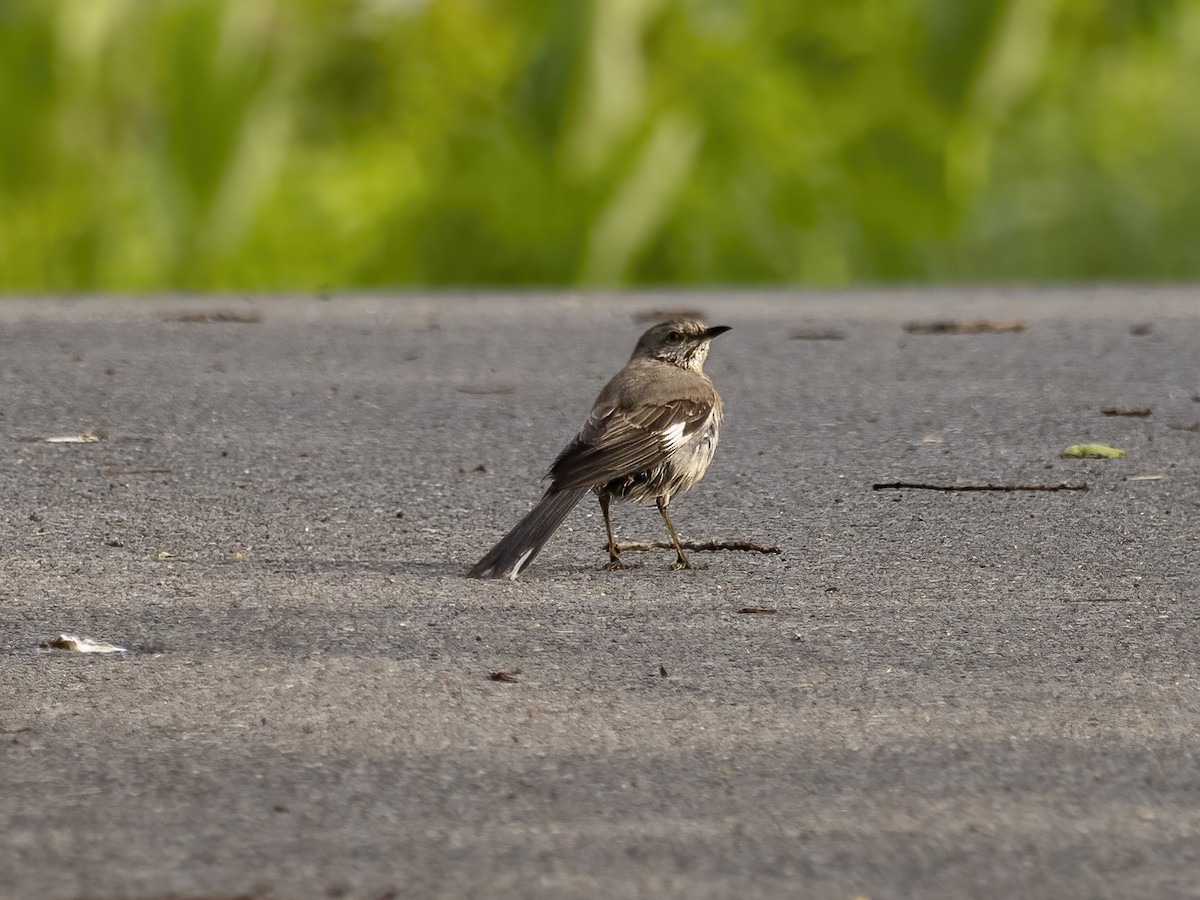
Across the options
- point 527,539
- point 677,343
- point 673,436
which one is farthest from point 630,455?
point 677,343

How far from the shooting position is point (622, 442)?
6121 millimetres

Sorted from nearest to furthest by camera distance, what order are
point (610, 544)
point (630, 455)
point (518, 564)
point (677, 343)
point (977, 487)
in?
point (518, 564) → point (630, 455) → point (610, 544) → point (677, 343) → point (977, 487)

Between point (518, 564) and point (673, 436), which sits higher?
point (673, 436)

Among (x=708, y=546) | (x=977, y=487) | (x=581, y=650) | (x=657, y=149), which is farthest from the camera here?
(x=657, y=149)

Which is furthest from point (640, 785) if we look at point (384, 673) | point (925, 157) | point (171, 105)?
point (925, 157)

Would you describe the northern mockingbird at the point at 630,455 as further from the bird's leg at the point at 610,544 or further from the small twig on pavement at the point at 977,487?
the small twig on pavement at the point at 977,487

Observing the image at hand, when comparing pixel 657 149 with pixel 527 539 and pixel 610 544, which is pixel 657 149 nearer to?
pixel 610 544

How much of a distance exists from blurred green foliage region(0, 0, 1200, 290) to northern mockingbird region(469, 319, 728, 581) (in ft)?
55.1

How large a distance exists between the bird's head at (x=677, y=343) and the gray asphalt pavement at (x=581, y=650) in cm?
56

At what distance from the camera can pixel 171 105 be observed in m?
22.3

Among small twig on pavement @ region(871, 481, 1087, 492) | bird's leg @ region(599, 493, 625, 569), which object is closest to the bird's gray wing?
bird's leg @ region(599, 493, 625, 569)

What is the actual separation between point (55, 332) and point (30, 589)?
6165mm

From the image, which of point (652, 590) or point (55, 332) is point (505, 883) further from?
point (55, 332)

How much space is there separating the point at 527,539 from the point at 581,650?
823mm
